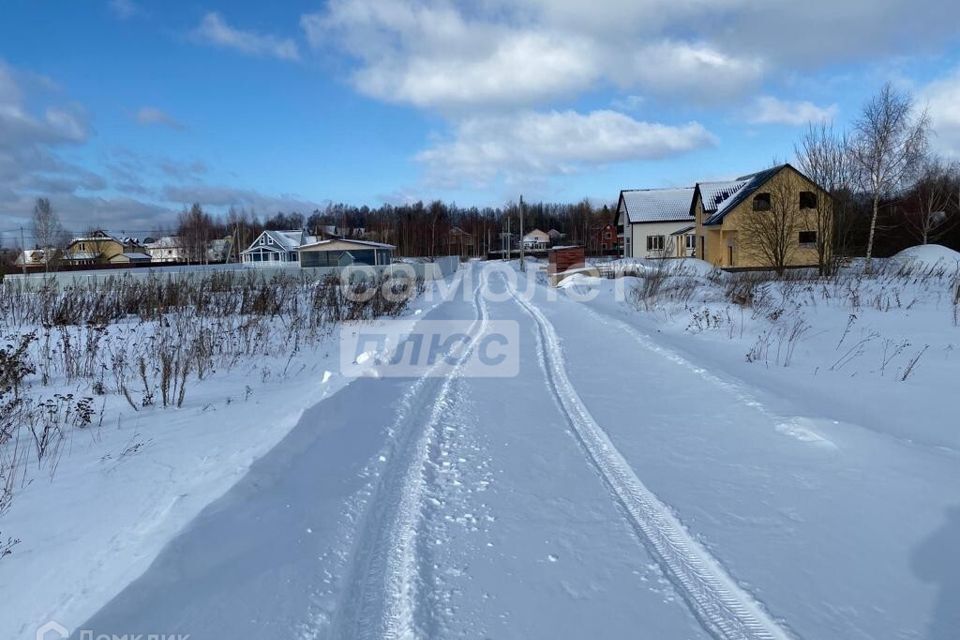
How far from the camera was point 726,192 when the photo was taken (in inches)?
1683

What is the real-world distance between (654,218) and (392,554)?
58.1 m

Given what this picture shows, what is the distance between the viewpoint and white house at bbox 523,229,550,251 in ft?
424

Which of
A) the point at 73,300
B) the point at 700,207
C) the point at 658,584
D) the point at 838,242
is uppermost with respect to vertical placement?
the point at 700,207

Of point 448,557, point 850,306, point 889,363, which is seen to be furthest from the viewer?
point 850,306

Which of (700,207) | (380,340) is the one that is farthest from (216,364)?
(700,207)

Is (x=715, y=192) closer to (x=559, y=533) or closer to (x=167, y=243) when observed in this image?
(x=559, y=533)

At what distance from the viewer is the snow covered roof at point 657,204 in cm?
5697

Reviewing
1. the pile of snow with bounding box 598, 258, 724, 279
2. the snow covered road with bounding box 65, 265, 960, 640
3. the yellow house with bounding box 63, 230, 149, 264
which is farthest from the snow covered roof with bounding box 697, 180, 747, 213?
the yellow house with bounding box 63, 230, 149, 264

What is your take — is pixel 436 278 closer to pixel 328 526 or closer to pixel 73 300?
pixel 73 300

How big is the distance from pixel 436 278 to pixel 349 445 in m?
32.4

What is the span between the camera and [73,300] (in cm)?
1366

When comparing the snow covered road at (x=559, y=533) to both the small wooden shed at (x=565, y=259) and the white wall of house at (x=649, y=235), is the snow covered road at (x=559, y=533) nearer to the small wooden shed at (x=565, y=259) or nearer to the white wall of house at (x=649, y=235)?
the small wooden shed at (x=565, y=259)

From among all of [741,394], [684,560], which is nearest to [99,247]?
[741,394]

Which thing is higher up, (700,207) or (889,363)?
(700,207)
